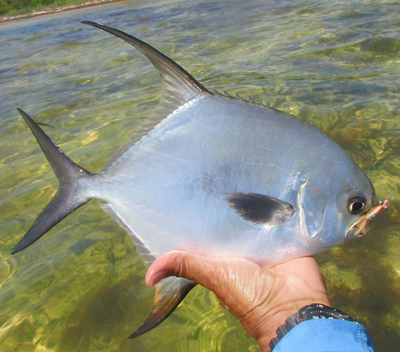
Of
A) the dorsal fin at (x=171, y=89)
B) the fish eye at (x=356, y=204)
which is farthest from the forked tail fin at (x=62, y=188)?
the fish eye at (x=356, y=204)

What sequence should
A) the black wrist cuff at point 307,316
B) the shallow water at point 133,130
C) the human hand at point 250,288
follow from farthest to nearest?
1. the shallow water at point 133,130
2. the human hand at point 250,288
3. the black wrist cuff at point 307,316

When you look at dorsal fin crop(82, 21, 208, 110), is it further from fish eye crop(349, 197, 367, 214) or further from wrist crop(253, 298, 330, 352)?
wrist crop(253, 298, 330, 352)

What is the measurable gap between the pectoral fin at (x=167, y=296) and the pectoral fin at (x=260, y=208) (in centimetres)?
43

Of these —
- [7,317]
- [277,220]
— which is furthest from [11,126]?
[277,220]

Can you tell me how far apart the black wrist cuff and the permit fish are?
0.91ft

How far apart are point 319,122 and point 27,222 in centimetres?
320

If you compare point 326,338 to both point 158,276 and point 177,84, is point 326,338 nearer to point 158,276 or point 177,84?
point 158,276

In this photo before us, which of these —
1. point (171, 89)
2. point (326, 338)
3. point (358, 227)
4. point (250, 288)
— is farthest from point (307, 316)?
point (171, 89)

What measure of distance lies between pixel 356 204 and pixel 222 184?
63 cm

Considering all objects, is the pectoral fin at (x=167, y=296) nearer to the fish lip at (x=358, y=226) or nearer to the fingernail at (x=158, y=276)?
the fingernail at (x=158, y=276)

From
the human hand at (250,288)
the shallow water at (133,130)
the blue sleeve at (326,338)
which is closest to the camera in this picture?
the blue sleeve at (326,338)

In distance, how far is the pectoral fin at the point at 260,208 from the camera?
1.50m

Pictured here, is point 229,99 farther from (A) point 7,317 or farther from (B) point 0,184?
(B) point 0,184

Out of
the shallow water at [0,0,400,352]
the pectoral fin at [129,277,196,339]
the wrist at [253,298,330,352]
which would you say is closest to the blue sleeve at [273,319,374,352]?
the wrist at [253,298,330,352]
